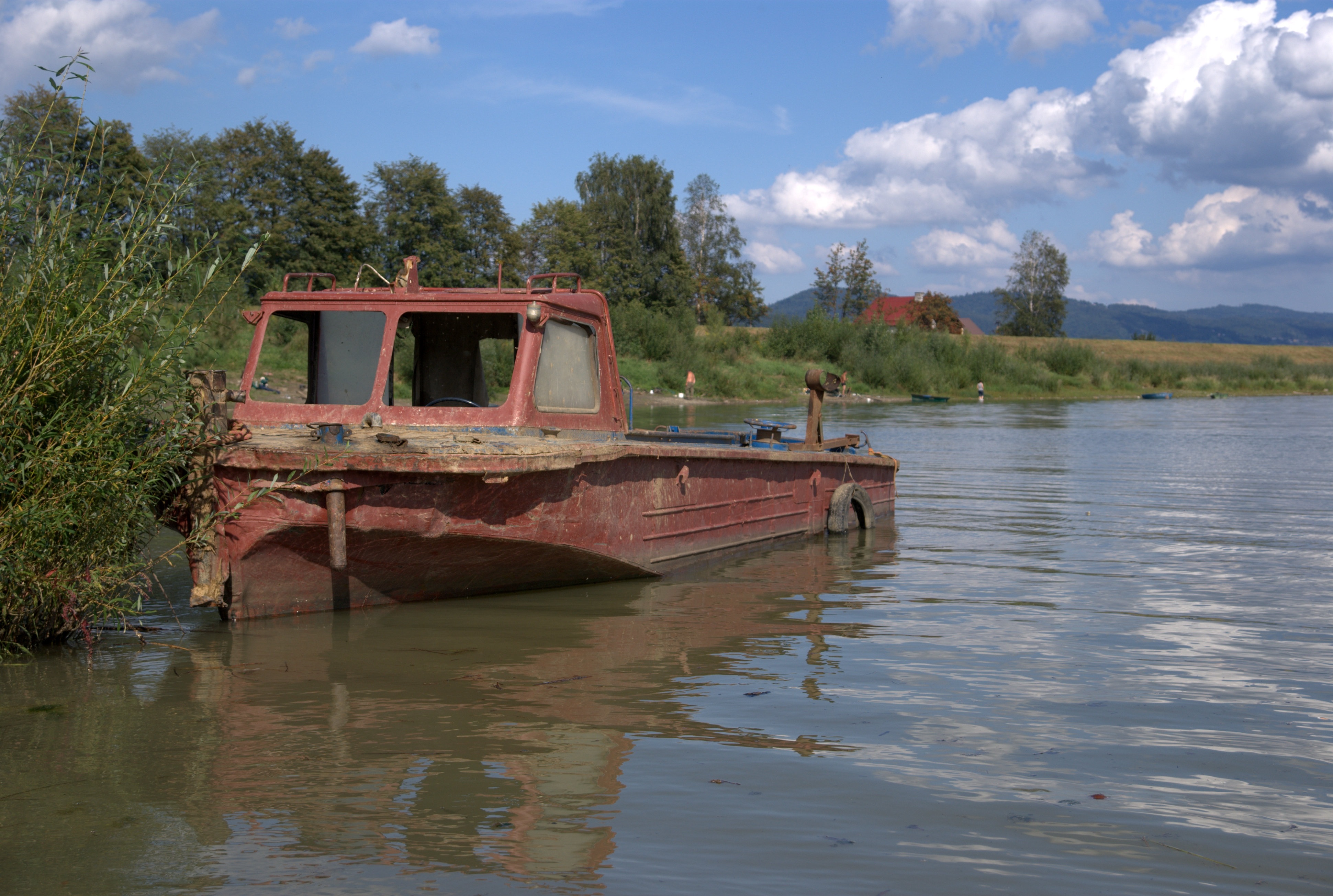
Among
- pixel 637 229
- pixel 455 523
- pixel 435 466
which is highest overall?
pixel 637 229

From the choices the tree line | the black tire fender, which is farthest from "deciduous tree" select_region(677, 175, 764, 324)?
the black tire fender

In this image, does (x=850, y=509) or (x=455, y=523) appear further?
(x=850, y=509)

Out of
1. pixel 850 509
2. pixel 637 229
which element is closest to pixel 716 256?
pixel 637 229

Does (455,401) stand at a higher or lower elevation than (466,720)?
higher

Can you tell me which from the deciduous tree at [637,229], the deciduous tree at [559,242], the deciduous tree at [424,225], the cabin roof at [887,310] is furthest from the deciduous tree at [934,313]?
the deciduous tree at [424,225]

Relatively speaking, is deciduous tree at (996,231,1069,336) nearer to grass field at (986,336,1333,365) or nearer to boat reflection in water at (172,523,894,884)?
grass field at (986,336,1333,365)

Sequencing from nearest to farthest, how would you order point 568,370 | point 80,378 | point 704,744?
point 704,744 < point 80,378 < point 568,370

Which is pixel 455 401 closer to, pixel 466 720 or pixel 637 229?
pixel 466 720

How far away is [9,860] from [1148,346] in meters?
80.7

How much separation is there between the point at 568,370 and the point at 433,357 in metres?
1.08

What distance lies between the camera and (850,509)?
1110 centimetres

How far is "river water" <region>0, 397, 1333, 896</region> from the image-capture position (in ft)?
11.2

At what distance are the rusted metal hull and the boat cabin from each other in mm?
506

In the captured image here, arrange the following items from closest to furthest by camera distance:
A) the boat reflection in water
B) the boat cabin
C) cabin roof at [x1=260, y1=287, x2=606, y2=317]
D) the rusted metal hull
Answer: the boat reflection in water → the rusted metal hull → the boat cabin → cabin roof at [x1=260, y1=287, x2=606, y2=317]
